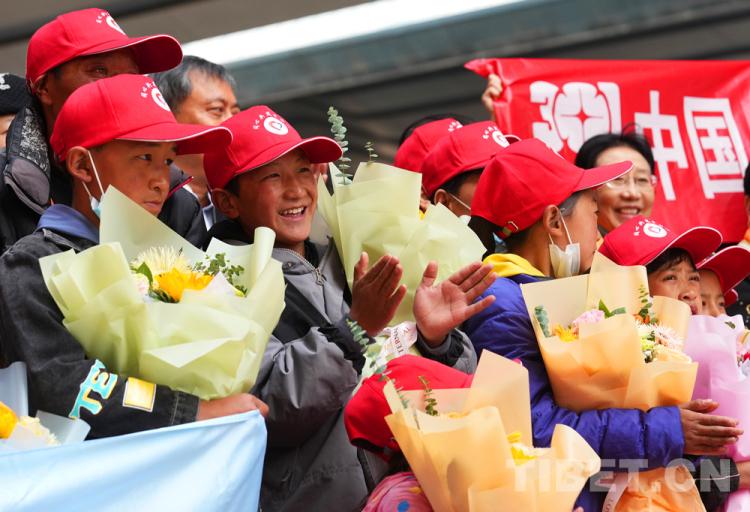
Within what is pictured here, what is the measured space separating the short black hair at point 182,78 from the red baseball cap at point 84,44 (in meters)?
0.80

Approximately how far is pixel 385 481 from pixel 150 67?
157cm

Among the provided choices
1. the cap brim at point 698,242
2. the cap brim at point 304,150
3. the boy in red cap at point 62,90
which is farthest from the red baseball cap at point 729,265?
the boy in red cap at point 62,90

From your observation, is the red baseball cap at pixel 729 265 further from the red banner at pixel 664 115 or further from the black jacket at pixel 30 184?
the black jacket at pixel 30 184

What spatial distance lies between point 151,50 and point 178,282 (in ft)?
4.08

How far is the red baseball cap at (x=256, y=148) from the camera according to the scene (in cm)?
354

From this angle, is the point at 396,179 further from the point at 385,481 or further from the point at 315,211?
the point at 385,481

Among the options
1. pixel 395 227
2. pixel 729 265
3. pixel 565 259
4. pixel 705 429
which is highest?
pixel 395 227

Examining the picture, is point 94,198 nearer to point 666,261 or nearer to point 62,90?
point 62,90

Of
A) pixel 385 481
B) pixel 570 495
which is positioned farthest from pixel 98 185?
pixel 570 495

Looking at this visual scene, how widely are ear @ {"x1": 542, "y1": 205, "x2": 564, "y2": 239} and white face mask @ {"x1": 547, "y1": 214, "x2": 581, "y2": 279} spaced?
0.03 metres

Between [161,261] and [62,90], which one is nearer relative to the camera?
[161,261]

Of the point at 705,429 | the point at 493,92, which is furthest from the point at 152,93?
the point at 493,92

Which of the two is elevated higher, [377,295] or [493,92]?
[493,92]

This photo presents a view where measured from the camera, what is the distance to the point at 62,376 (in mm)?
2699
